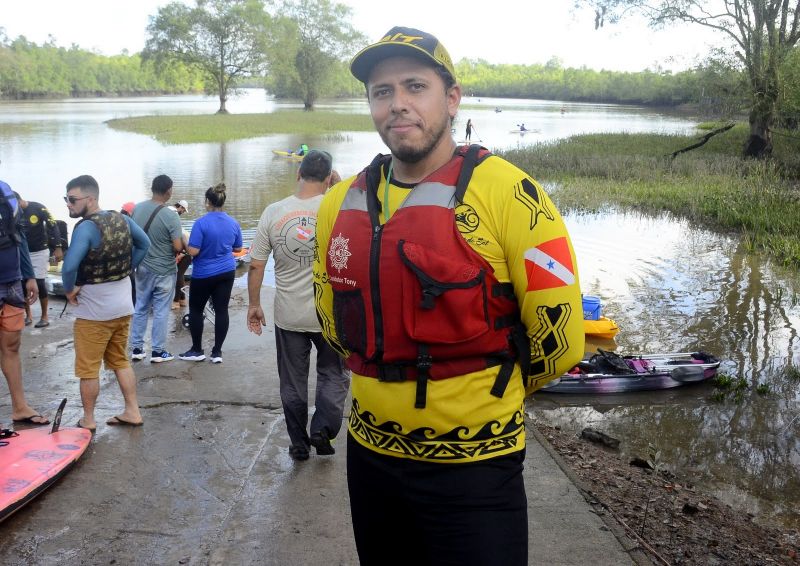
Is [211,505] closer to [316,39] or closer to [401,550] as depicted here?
[401,550]

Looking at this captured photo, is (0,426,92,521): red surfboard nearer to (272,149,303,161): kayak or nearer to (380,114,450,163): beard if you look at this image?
(380,114,450,163): beard

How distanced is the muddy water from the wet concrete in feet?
7.87

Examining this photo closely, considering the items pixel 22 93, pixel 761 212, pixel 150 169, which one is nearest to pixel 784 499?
pixel 761 212

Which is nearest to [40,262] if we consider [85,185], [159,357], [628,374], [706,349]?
[159,357]

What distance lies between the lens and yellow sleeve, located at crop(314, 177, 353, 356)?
2.53 meters

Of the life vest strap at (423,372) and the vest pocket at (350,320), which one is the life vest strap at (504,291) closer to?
the life vest strap at (423,372)

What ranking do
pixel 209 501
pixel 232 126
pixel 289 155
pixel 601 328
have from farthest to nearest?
pixel 232 126, pixel 289 155, pixel 601 328, pixel 209 501

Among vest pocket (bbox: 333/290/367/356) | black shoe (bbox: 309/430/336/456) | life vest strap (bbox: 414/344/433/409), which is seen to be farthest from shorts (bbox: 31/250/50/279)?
life vest strap (bbox: 414/344/433/409)

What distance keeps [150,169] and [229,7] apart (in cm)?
5490

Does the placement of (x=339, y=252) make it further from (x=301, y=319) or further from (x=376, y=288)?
(x=301, y=319)

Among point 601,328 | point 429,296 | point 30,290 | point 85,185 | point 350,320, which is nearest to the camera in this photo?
point 429,296

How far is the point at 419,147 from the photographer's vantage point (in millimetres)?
2258

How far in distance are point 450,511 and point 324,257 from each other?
0.95 meters

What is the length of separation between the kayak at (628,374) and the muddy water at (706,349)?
109 mm
